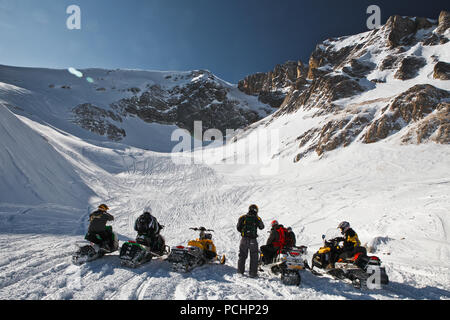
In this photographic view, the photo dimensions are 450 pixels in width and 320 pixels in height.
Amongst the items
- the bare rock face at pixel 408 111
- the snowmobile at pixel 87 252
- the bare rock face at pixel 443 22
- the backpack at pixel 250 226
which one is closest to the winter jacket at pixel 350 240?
the backpack at pixel 250 226

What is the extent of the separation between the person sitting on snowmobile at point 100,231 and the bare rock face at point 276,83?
366ft

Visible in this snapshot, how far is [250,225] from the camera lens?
611cm

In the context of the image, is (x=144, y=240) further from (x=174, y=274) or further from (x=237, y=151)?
(x=237, y=151)

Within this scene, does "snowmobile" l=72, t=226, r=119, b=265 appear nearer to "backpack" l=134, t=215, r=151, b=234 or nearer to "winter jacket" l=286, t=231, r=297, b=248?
"backpack" l=134, t=215, r=151, b=234

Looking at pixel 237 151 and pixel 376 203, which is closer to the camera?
pixel 376 203

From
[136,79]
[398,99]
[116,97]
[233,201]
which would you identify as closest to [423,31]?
[398,99]

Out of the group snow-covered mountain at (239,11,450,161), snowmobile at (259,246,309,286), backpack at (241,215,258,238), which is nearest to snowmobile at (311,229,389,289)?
snowmobile at (259,246,309,286)

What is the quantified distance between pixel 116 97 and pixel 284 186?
98.4m

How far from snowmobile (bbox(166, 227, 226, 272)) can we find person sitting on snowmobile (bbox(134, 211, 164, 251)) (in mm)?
722

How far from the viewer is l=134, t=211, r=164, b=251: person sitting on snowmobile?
6.20 m

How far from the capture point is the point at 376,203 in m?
12.7

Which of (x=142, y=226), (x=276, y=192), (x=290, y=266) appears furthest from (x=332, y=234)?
(x=276, y=192)

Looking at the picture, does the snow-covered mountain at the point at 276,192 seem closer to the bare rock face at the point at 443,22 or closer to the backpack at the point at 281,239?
the bare rock face at the point at 443,22
